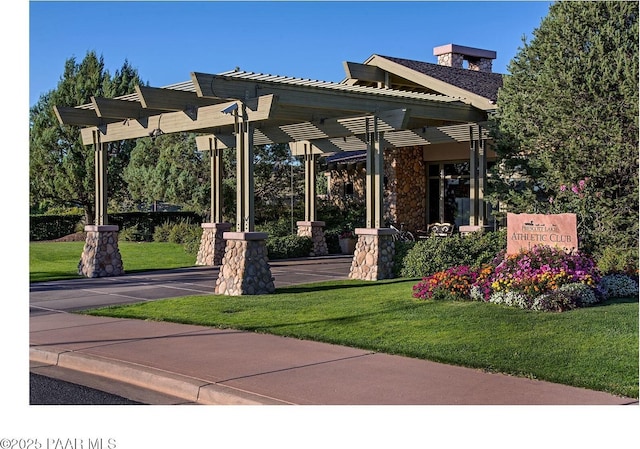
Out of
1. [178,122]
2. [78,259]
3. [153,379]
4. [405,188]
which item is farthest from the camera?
[405,188]

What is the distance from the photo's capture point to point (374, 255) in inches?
620

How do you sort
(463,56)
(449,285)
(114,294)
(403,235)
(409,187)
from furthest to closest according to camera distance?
(463,56), (409,187), (403,235), (114,294), (449,285)

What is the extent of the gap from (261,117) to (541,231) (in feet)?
16.8

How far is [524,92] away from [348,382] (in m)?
9.33

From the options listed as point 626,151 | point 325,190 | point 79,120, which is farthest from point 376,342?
point 325,190

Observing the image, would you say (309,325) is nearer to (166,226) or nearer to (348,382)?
(348,382)

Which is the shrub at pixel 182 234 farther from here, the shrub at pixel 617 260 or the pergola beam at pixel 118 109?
the shrub at pixel 617 260

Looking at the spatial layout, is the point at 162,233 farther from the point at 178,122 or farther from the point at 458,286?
the point at 458,286

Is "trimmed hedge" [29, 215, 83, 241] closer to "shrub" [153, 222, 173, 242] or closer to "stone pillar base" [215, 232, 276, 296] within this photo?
"shrub" [153, 222, 173, 242]

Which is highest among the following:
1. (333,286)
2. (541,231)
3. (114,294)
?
(541,231)

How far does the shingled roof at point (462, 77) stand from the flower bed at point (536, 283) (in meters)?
8.54

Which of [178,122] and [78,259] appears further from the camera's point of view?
[78,259]

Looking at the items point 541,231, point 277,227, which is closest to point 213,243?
point 277,227

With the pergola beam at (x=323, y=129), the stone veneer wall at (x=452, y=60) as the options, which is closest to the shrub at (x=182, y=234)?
the pergola beam at (x=323, y=129)
